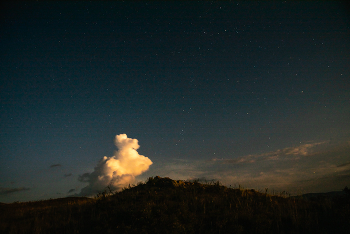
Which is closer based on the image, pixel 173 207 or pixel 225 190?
pixel 173 207

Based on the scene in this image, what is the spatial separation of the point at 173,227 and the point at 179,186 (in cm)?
1068

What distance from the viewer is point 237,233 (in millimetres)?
10977

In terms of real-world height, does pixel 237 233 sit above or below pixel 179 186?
below

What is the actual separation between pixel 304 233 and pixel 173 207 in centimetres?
791

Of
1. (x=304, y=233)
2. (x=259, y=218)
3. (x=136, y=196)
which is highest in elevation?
(x=136, y=196)

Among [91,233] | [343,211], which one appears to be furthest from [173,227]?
[343,211]

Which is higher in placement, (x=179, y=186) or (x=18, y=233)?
(x=179, y=186)

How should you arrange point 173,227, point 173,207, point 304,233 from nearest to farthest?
point 173,227 → point 304,233 → point 173,207

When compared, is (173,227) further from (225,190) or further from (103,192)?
(225,190)

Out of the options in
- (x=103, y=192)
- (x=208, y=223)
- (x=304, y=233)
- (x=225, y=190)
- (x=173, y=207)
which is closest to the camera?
(x=304, y=233)

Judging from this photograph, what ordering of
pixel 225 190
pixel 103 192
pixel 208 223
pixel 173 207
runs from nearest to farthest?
pixel 208 223
pixel 173 207
pixel 103 192
pixel 225 190

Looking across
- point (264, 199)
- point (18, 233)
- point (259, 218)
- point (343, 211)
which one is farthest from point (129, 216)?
point (343, 211)

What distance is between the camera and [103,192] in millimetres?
17656

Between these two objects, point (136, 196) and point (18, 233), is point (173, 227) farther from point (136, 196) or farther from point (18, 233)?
point (18, 233)
